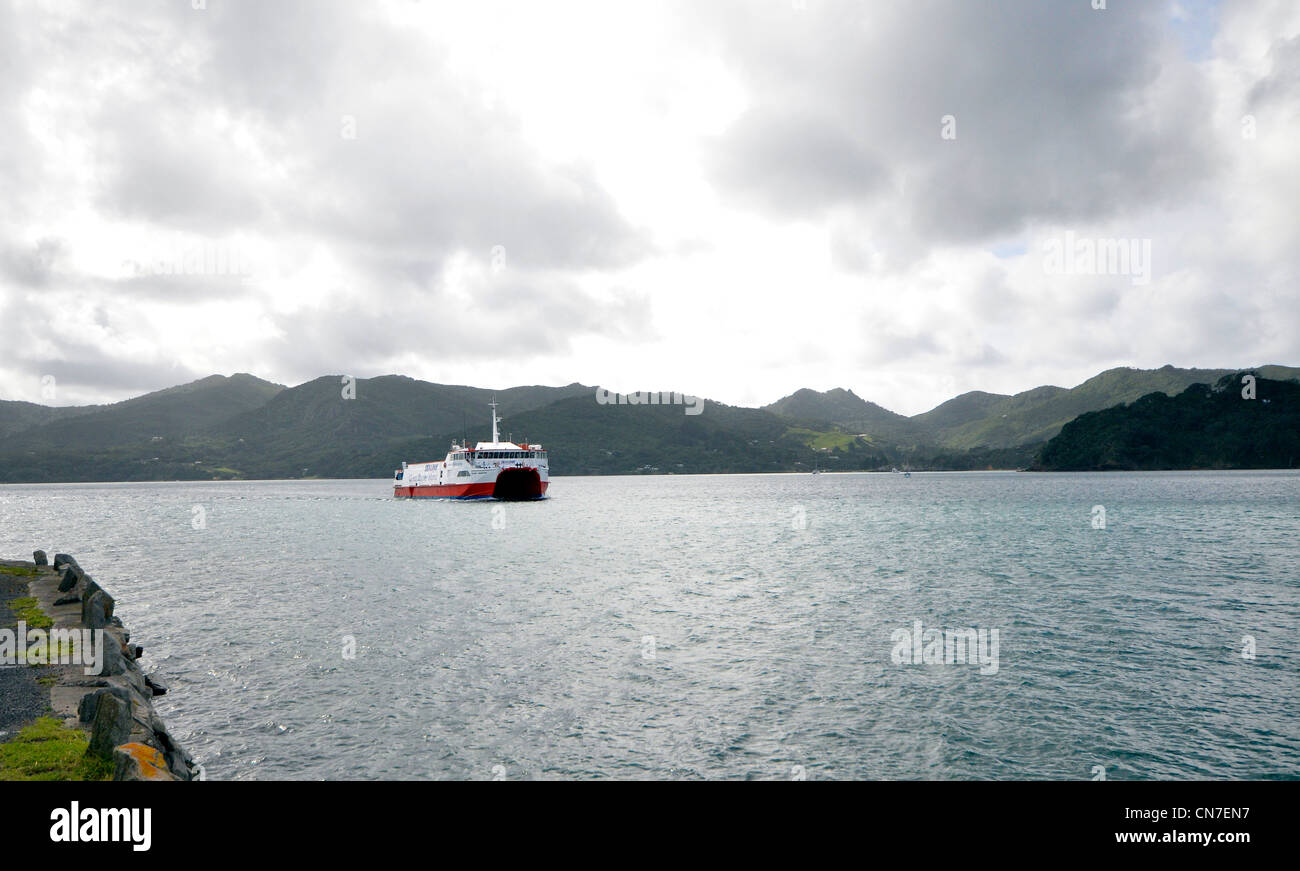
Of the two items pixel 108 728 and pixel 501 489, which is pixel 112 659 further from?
pixel 501 489

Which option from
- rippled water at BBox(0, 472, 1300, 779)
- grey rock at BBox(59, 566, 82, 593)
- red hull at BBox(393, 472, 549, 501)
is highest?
grey rock at BBox(59, 566, 82, 593)

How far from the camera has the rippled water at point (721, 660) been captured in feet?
58.1

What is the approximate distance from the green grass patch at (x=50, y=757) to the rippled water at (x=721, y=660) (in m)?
3.75

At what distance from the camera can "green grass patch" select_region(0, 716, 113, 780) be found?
39.0 ft

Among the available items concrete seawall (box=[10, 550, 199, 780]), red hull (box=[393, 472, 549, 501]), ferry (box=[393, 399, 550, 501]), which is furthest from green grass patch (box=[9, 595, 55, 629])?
red hull (box=[393, 472, 549, 501])

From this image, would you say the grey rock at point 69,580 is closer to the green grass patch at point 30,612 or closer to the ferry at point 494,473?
the green grass patch at point 30,612

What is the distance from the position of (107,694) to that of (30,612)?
19228 mm

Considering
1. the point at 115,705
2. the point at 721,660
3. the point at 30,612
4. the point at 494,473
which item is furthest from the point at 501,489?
the point at 115,705

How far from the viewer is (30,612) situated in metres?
26.7

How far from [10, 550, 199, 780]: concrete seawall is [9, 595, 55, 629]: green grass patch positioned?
26 centimetres

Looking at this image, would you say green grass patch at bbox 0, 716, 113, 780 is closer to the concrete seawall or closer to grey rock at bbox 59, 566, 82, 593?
the concrete seawall

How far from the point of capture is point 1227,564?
5122cm
